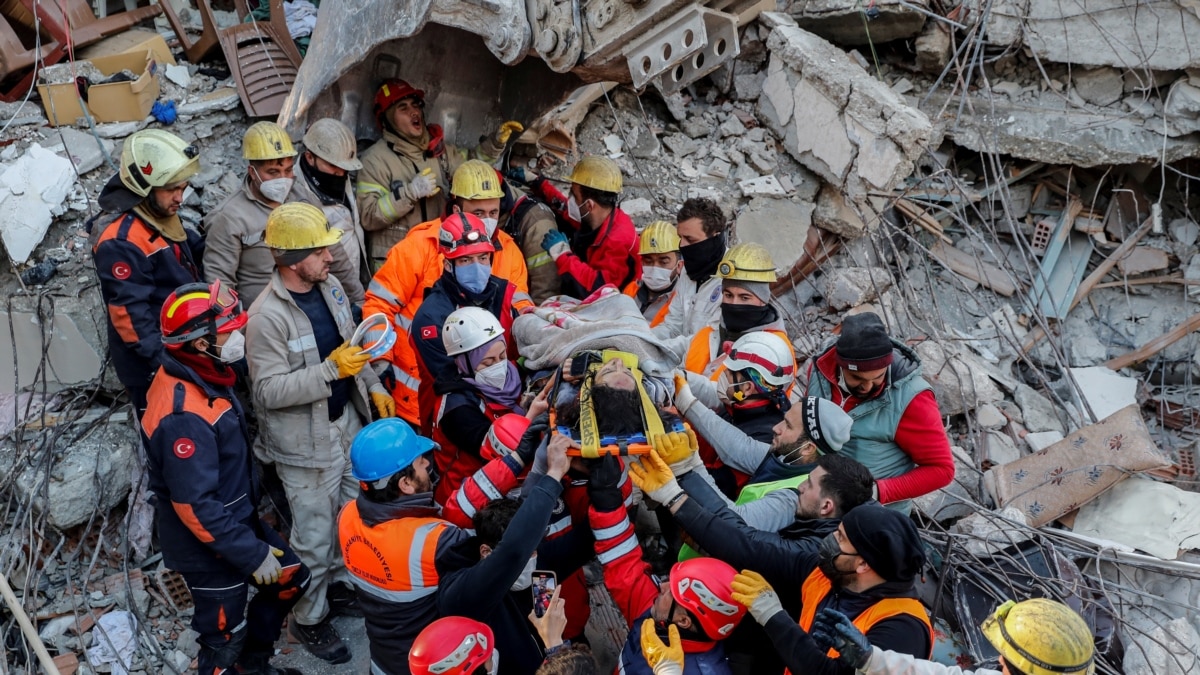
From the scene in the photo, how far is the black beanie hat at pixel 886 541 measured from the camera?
8.27 ft

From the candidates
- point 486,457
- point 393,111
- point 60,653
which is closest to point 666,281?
point 486,457

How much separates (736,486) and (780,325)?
0.79 m

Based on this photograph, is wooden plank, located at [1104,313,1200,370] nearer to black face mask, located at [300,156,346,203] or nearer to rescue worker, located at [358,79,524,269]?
rescue worker, located at [358,79,524,269]

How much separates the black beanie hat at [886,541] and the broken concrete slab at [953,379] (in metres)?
3.19

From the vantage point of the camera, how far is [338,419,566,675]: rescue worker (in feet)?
9.57

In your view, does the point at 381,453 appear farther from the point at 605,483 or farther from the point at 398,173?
the point at 398,173

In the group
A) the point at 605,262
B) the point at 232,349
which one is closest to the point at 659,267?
the point at 605,262

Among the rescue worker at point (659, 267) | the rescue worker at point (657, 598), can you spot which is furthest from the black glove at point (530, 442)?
the rescue worker at point (659, 267)

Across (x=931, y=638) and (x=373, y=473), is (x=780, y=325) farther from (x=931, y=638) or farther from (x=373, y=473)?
(x=373, y=473)

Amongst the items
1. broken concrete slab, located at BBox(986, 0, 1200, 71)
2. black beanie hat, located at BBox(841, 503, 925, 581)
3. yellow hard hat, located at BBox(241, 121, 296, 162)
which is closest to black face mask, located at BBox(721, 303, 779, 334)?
black beanie hat, located at BBox(841, 503, 925, 581)

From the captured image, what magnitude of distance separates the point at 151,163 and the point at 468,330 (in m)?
1.58

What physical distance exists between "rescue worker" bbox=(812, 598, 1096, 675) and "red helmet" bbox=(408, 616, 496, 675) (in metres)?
1.08

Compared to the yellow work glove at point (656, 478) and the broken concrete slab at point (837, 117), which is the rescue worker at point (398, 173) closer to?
the yellow work glove at point (656, 478)

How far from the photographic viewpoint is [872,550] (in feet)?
8.32
